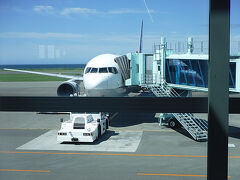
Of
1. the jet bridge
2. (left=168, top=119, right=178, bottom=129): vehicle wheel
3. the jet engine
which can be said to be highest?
the jet bridge

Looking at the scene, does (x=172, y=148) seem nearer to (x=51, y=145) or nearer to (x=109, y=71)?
(x=51, y=145)

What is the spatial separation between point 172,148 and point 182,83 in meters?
8.09

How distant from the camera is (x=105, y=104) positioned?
2.55 m

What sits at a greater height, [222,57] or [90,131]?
[222,57]

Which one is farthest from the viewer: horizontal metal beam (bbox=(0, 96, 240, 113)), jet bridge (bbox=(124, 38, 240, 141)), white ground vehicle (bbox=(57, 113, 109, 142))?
white ground vehicle (bbox=(57, 113, 109, 142))

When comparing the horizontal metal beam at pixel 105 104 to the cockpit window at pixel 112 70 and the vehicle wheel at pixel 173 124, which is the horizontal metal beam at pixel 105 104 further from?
the cockpit window at pixel 112 70

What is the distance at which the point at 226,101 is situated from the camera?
229cm

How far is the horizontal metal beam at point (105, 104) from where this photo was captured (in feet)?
8.16

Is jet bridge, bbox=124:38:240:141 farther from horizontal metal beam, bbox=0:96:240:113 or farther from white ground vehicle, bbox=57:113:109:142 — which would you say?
white ground vehicle, bbox=57:113:109:142

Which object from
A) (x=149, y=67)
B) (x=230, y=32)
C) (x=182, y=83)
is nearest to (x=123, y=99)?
(x=230, y=32)

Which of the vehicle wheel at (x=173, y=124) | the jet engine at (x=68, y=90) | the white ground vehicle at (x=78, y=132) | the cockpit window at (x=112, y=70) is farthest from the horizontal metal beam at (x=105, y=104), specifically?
the cockpit window at (x=112, y=70)

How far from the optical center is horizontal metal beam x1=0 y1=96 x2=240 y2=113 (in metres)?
2.49

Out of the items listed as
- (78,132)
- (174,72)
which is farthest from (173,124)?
(174,72)

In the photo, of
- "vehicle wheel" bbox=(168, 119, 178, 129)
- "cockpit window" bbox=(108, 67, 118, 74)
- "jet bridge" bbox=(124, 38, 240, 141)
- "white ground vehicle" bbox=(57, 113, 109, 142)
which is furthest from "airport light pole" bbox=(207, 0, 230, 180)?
"cockpit window" bbox=(108, 67, 118, 74)
